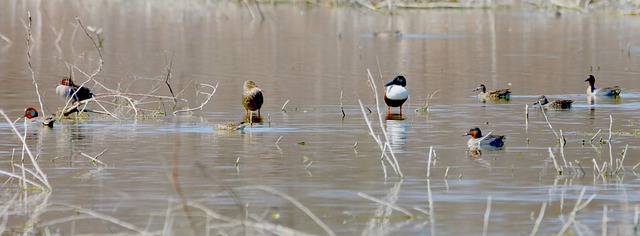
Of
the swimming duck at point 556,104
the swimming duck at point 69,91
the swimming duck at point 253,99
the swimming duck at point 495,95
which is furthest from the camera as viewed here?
the swimming duck at point 495,95

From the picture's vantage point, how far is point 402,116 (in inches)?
842

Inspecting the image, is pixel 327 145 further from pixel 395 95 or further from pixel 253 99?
pixel 395 95

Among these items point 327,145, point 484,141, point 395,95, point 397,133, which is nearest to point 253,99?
point 395,95

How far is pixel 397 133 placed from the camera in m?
18.6

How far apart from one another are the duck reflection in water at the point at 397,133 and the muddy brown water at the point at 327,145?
0.09 feet

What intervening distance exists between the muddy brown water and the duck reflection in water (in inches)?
1.1

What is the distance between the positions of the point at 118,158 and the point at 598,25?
41314mm

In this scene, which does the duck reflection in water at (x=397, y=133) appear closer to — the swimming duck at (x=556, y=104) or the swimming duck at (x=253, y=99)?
the swimming duck at (x=253, y=99)

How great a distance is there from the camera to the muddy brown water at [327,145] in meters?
11.4

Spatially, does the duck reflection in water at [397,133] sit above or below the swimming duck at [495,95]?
below

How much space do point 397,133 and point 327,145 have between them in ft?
6.19

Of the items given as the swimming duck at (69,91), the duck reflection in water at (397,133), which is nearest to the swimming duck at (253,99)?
the duck reflection in water at (397,133)

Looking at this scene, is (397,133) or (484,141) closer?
A: (484,141)

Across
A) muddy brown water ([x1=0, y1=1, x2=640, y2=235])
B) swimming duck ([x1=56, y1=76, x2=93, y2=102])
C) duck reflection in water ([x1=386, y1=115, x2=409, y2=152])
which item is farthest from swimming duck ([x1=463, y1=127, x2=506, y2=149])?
swimming duck ([x1=56, y1=76, x2=93, y2=102])
